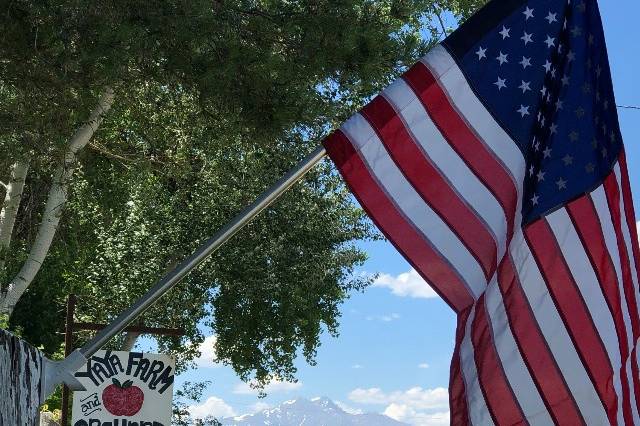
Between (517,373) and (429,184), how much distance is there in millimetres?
1047

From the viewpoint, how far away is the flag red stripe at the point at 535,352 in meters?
5.39

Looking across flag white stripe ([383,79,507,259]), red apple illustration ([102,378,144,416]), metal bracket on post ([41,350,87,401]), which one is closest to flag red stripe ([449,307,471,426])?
flag white stripe ([383,79,507,259])

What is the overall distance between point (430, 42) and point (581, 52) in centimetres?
895

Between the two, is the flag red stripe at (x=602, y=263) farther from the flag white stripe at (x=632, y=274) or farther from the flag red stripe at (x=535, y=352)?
the flag red stripe at (x=535, y=352)

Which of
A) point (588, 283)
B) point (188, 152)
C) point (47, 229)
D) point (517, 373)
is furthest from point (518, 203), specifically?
point (188, 152)

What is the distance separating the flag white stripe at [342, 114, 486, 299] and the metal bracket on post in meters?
1.79

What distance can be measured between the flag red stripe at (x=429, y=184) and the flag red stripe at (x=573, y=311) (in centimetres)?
24

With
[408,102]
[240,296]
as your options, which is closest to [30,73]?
[408,102]

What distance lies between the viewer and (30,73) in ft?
39.7

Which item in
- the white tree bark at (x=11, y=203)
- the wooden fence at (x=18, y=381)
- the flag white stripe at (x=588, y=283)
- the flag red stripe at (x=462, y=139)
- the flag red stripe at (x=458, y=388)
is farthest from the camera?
the white tree bark at (x=11, y=203)

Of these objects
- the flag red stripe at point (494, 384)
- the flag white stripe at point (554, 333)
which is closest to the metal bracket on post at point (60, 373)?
the flag red stripe at point (494, 384)

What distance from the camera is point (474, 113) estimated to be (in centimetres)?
583

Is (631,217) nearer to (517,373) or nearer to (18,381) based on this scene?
(517,373)

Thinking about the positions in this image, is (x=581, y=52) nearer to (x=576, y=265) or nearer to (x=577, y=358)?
(x=576, y=265)
